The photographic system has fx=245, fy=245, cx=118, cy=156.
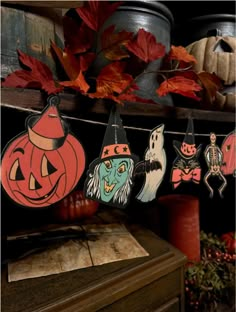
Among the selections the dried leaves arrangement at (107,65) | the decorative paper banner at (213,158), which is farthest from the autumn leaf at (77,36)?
the decorative paper banner at (213,158)


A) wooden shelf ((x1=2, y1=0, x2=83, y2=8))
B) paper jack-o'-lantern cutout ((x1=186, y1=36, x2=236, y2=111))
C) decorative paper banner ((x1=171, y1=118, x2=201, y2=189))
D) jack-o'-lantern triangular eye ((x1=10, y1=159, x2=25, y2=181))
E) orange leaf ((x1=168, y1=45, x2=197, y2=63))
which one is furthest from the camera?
paper jack-o'-lantern cutout ((x1=186, y1=36, x2=236, y2=111))

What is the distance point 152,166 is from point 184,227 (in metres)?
0.46

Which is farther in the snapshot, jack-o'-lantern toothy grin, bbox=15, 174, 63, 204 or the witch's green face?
the witch's green face

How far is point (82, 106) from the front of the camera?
652mm

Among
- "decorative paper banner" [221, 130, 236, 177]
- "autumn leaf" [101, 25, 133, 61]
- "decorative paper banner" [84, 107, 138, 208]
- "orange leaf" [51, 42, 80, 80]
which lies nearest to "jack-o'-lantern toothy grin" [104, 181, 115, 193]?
"decorative paper banner" [84, 107, 138, 208]

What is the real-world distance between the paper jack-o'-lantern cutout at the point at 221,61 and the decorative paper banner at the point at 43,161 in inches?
31.4

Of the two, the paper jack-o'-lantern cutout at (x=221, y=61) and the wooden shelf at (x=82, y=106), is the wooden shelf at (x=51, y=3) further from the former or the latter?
the paper jack-o'-lantern cutout at (x=221, y=61)

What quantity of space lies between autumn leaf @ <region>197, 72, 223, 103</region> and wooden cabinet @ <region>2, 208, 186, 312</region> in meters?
0.67

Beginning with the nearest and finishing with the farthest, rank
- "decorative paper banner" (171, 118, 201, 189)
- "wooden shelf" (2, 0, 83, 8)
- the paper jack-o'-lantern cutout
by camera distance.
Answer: "wooden shelf" (2, 0, 83, 8) < "decorative paper banner" (171, 118, 201, 189) < the paper jack-o'-lantern cutout

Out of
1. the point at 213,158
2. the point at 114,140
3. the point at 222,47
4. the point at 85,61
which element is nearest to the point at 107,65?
the point at 85,61

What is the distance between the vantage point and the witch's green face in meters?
0.68

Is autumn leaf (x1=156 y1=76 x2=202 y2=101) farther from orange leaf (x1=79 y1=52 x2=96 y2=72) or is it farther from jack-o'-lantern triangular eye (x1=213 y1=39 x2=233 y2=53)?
jack-o'-lantern triangular eye (x1=213 y1=39 x2=233 y2=53)

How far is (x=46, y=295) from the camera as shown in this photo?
62cm

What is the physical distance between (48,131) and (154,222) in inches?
33.1
